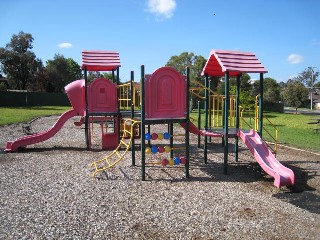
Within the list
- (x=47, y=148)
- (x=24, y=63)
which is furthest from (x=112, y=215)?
(x=24, y=63)

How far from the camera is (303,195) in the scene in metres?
6.69

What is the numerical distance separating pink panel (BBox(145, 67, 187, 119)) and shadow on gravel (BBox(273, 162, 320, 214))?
10.1 ft

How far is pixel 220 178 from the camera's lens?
7977 millimetres

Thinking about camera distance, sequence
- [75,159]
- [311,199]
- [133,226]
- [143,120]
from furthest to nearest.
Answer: [75,159] < [143,120] < [311,199] < [133,226]

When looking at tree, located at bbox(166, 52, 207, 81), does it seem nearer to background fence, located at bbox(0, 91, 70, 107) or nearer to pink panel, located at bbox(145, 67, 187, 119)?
background fence, located at bbox(0, 91, 70, 107)

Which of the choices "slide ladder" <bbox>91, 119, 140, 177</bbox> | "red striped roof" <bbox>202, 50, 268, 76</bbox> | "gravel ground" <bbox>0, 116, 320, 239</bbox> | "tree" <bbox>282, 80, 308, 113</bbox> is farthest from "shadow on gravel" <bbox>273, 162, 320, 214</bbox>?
"tree" <bbox>282, 80, 308, 113</bbox>

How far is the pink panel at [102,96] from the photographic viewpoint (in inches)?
464

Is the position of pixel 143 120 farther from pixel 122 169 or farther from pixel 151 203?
pixel 151 203

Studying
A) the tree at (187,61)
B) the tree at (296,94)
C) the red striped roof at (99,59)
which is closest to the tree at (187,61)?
the tree at (187,61)

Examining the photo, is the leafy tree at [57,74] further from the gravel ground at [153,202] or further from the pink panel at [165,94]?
the pink panel at [165,94]

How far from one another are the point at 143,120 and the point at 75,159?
343 cm

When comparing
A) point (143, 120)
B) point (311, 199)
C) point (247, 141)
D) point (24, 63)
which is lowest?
point (311, 199)

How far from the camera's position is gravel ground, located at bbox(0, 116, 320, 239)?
15.5ft

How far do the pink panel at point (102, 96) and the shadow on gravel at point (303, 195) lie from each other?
6932 millimetres
